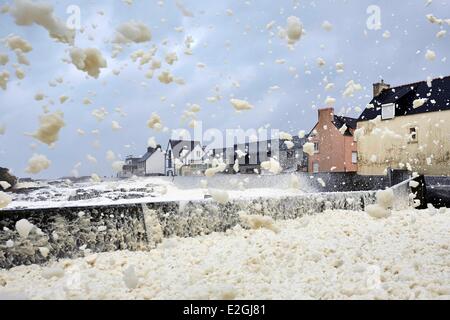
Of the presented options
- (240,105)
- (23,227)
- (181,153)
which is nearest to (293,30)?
(240,105)

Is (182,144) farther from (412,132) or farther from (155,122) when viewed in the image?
(155,122)

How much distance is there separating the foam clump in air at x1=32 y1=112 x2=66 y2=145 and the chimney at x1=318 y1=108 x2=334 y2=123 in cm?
1677

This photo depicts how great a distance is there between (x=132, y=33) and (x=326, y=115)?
16.8m

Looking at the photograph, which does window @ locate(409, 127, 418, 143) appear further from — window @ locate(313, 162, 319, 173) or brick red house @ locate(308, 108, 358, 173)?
window @ locate(313, 162, 319, 173)

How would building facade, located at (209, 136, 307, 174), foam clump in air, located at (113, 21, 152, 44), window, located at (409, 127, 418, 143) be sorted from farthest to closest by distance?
building facade, located at (209, 136, 307, 174) < window, located at (409, 127, 418, 143) < foam clump in air, located at (113, 21, 152, 44)

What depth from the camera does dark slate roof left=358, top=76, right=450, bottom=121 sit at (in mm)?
12992

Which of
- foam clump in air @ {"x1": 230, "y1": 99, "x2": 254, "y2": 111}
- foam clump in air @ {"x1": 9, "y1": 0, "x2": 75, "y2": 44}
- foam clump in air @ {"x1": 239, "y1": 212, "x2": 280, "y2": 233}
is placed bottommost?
foam clump in air @ {"x1": 239, "y1": 212, "x2": 280, "y2": 233}

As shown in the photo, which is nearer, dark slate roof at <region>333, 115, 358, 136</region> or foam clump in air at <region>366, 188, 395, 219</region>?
foam clump in air at <region>366, 188, 395, 219</region>

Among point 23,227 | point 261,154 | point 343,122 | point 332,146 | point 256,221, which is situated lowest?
point 256,221

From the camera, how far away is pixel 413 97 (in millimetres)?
14242

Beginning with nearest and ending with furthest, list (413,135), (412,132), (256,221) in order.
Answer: (256,221) < (413,135) < (412,132)

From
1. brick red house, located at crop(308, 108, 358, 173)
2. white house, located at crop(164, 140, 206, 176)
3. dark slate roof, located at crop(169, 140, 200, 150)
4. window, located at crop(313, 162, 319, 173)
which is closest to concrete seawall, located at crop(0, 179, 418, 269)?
brick red house, located at crop(308, 108, 358, 173)

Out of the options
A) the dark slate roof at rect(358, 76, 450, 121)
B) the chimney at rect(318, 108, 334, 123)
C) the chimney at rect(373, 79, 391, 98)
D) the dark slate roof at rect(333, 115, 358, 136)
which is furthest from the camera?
the dark slate roof at rect(333, 115, 358, 136)

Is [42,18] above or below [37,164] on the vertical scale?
above
